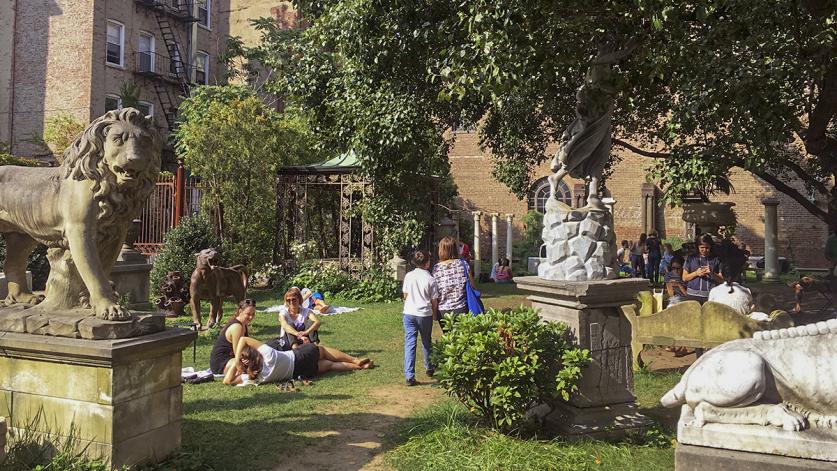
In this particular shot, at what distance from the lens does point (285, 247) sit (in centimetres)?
1694

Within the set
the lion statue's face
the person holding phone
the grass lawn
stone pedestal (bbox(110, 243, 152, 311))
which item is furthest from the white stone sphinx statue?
stone pedestal (bbox(110, 243, 152, 311))

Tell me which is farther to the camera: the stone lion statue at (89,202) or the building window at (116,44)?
the building window at (116,44)

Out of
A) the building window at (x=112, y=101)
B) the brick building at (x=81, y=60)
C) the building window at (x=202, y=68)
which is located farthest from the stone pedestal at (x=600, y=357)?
the building window at (x=202, y=68)

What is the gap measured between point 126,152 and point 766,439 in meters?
4.28

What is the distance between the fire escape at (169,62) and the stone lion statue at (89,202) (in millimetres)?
23155

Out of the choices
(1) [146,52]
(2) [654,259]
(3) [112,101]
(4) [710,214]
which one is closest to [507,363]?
(4) [710,214]

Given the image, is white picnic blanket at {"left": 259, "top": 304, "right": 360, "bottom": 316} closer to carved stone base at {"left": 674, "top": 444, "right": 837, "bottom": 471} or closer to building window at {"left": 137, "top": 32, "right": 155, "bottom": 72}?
carved stone base at {"left": 674, "top": 444, "right": 837, "bottom": 471}

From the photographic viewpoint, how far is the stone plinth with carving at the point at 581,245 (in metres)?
5.54

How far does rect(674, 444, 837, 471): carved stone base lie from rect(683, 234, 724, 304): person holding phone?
6361 millimetres

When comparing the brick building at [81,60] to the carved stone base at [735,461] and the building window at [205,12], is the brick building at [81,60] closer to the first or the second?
the building window at [205,12]

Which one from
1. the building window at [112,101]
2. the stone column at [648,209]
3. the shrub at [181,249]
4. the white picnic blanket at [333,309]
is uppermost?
the building window at [112,101]

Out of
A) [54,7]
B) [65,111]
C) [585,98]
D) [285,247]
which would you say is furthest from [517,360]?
[54,7]

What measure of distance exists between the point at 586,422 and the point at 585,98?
2.91m

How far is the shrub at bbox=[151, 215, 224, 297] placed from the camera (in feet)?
45.1
